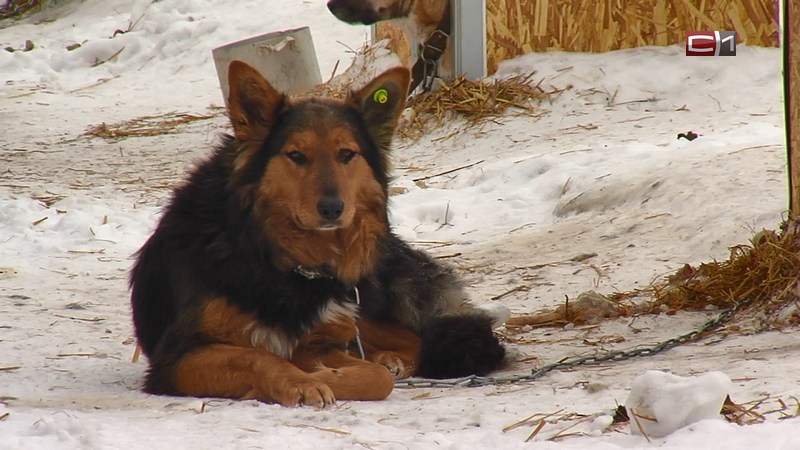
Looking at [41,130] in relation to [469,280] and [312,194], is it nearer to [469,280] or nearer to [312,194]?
[469,280]

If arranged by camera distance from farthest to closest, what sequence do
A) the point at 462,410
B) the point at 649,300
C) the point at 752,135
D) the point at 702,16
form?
1. the point at 702,16
2. the point at 752,135
3. the point at 649,300
4. the point at 462,410

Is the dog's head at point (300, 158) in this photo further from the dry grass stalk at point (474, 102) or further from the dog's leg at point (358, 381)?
the dry grass stalk at point (474, 102)

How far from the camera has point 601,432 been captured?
370 cm

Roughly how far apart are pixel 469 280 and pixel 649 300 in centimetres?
133

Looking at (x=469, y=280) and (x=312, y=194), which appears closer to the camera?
(x=312, y=194)

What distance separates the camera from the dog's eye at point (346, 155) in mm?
4930

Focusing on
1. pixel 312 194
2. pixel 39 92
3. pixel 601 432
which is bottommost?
pixel 39 92

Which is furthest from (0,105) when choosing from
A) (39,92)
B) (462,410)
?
(462,410)

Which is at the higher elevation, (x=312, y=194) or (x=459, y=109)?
(x=312, y=194)

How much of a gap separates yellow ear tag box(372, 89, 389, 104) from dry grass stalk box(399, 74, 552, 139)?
6.49 m

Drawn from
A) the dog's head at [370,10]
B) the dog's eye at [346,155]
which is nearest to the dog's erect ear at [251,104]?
the dog's eye at [346,155]

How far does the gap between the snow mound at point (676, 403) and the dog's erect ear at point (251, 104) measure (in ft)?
7.06

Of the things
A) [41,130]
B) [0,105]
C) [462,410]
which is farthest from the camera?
[0,105]

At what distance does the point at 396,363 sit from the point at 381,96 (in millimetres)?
1213
